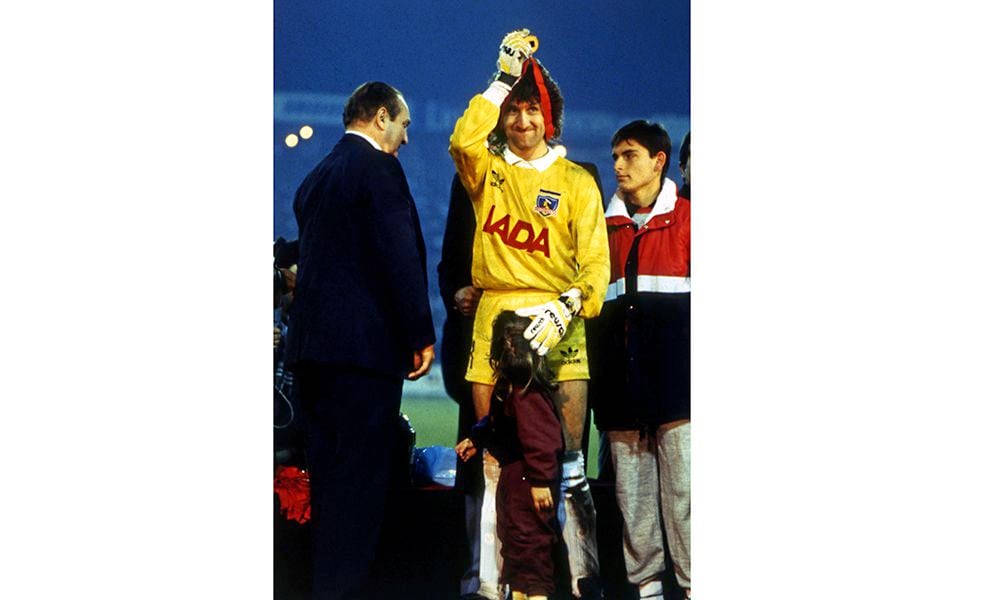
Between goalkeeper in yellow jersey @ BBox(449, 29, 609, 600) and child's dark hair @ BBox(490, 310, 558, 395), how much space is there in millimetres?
22

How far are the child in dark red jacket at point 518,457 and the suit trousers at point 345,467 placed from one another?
0.27 meters

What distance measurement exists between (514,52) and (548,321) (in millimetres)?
821

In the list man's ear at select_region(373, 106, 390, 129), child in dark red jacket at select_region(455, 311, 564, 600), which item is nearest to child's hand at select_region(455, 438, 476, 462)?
child in dark red jacket at select_region(455, 311, 564, 600)

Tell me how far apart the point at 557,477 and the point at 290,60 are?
148 centimetres

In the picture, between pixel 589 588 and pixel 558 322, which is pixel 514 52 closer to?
pixel 558 322

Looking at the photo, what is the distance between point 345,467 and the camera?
3.23 m

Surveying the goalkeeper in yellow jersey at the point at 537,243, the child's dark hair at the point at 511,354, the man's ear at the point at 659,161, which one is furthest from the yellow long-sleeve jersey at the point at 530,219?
the man's ear at the point at 659,161

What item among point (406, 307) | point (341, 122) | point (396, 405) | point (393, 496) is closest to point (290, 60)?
point (341, 122)

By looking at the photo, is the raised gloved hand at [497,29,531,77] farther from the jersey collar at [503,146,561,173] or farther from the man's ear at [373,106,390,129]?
the man's ear at [373,106,390,129]

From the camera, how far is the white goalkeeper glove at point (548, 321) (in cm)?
333

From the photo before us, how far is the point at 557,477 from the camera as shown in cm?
335

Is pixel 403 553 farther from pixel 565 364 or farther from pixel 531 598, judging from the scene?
pixel 565 364

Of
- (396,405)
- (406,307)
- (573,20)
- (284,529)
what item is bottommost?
(284,529)

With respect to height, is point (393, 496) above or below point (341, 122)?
below
